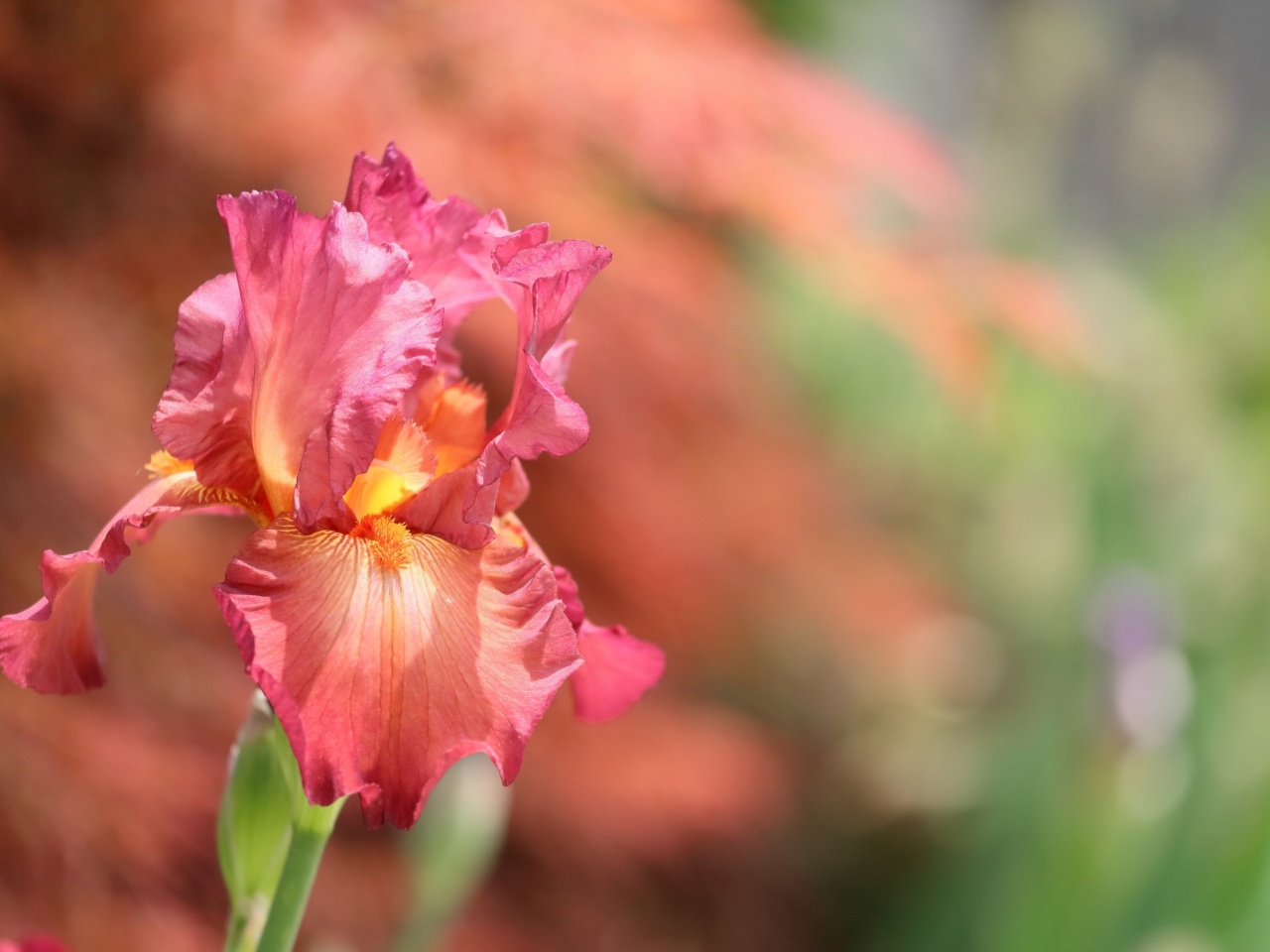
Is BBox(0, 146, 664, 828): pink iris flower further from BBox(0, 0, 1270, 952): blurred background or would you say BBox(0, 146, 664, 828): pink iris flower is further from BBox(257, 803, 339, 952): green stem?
BBox(0, 0, 1270, 952): blurred background

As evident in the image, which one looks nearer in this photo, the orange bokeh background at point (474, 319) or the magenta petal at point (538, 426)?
the magenta petal at point (538, 426)

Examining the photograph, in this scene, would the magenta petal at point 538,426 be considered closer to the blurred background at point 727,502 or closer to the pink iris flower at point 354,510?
the pink iris flower at point 354,510

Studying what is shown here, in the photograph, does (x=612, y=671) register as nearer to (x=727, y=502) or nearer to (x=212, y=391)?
(x=212, y=391)

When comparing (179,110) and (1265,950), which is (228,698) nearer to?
(179,110)

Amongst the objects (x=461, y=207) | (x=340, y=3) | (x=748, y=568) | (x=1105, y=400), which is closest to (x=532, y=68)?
(x=340, y=3)

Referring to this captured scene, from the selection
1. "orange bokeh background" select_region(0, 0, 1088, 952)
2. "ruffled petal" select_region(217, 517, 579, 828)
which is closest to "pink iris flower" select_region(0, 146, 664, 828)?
"ruffled petal" select_region(217, 517, 579, 828)

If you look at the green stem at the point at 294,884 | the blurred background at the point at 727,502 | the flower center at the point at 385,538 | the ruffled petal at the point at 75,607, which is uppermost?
the blurred background at the point at 727,502

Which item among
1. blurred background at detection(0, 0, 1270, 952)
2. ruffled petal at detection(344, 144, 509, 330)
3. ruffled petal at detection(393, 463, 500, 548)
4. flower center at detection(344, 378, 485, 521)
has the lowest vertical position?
ruffled petal at detection(393, 463, 500, 548)

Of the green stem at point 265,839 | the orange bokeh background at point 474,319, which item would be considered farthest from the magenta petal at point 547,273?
the orange bokeh background at point 474,319
